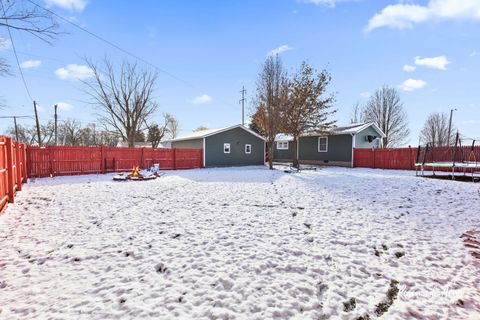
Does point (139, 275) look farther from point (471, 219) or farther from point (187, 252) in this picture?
point (471, 219)

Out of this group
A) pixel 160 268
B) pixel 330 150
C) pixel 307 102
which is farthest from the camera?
pixel 330 150

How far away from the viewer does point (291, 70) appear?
18.4 meters

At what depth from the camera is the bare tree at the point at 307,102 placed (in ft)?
59.0

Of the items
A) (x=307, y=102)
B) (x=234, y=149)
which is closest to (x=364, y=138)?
(x=307, y=102)

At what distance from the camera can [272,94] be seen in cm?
1750

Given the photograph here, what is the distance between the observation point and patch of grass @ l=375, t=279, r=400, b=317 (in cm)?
210

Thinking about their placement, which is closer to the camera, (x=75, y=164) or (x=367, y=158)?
(x=75, y=164)

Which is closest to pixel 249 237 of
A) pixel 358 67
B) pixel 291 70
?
pixel 358 67

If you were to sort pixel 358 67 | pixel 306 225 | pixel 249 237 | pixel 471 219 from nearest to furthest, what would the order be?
1. pixel 249 237
2. pixel 306 225
3. pixel 471 219
4. pixel 358 67

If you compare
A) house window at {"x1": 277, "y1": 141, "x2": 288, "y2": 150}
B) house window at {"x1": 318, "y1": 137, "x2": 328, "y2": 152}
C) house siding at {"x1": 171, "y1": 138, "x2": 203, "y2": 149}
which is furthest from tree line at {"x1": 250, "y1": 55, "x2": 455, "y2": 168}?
house window at {"x1": 277, "y1": 141, "x2": 288, "y2": 150}

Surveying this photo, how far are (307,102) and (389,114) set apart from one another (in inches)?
862

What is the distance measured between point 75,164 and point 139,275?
12.6m

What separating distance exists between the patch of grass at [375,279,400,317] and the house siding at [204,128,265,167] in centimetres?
1672

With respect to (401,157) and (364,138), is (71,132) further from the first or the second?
(401,157)
